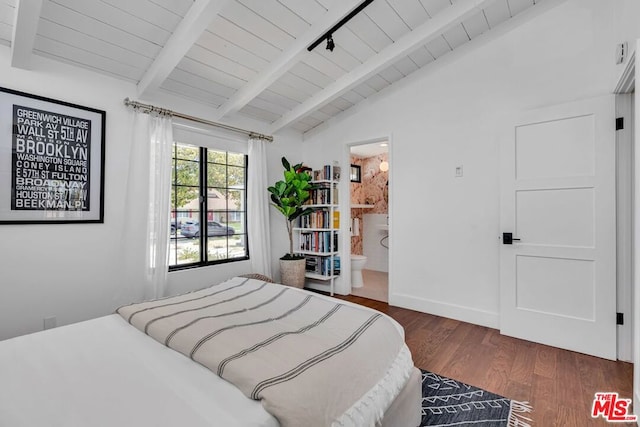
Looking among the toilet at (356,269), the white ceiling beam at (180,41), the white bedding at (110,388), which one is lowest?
the toilet at (356,269)

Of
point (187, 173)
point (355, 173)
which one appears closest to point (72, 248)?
point (187, 173)

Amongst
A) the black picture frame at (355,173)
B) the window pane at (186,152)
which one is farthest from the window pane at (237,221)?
the black picture frame at (355,173)

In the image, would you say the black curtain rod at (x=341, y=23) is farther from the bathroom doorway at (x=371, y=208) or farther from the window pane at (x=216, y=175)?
the bathroom doorway at (x=371, y=208)

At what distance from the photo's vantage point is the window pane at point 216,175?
3297 millimetres

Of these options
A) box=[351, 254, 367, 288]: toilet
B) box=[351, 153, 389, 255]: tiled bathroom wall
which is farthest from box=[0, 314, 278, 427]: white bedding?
box=[351, 153, 389, 255]: tiled bathroom wall

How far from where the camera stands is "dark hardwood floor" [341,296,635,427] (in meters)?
1.72

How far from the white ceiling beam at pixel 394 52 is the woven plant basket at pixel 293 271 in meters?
1.76

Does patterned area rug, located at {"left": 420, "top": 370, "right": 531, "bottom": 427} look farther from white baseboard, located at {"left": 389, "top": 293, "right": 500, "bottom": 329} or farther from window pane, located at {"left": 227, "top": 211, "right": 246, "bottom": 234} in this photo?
window pane, located at {"left": 227, "top": 211, "right": 246, "bottom": 234}

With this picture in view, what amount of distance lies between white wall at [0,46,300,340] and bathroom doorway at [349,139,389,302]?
3.54m

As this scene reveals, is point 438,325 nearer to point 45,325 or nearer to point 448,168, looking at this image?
point 448,168

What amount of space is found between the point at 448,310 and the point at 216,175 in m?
2.97

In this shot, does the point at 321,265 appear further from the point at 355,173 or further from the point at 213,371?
the point at 213,371

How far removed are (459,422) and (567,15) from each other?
332cm

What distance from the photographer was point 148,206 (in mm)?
2641
